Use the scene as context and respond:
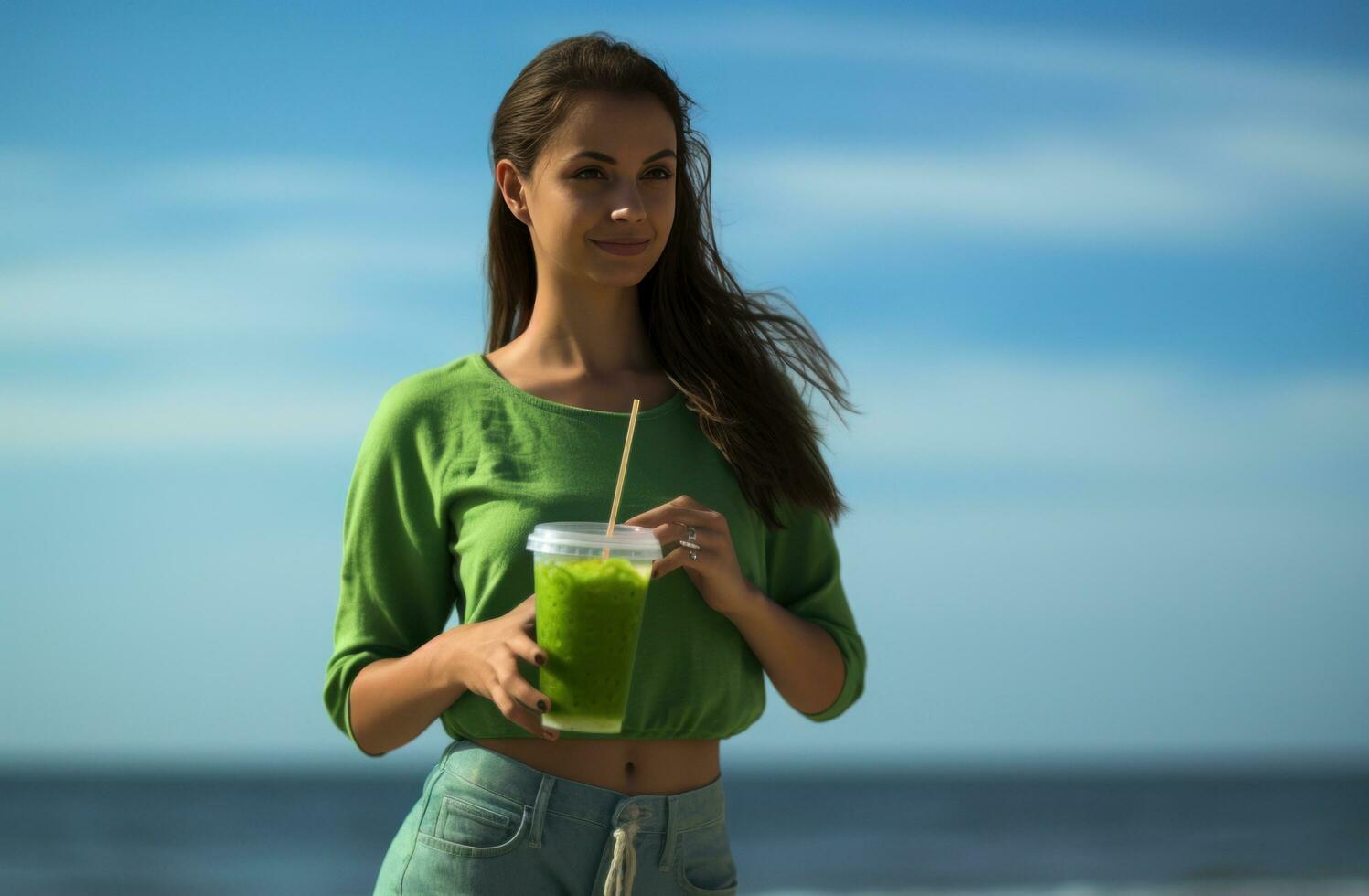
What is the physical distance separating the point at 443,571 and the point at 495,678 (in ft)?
1.57

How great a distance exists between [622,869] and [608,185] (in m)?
1.02

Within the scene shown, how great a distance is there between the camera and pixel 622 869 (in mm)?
2117

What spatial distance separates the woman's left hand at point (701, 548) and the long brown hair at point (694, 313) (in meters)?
0.30

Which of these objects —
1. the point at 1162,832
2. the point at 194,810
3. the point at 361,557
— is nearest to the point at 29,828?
the point at 194,810

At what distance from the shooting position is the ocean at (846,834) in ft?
57.6

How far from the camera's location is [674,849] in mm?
2176

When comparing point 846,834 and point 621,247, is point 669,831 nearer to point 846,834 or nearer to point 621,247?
point 621,247

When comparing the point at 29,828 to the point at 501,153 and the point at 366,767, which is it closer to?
the point at 366,767

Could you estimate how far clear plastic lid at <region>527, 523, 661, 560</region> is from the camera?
1.91 metres

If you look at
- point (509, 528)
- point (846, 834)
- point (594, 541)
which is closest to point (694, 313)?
point (509, 528)

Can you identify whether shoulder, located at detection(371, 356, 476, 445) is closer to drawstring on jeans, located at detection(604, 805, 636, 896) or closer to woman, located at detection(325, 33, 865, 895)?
woman, located at detection(325, 33, 865, 895)

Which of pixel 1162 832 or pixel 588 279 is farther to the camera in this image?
pixel 1162 832

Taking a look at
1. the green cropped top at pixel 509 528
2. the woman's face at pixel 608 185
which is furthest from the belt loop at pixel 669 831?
the woman's face at pixel 608 185

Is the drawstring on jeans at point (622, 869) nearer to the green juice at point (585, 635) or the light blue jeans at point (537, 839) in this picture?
the light blue jeans at point (537, 839)
